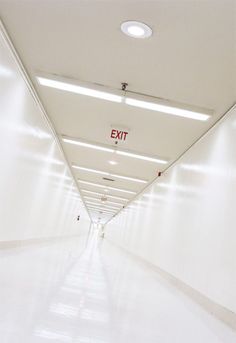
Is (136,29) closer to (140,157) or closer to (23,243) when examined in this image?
(140,157)

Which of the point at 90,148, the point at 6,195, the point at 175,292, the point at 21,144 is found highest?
the point at 90,148

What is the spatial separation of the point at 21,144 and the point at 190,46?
4.49 m

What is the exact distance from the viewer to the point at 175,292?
7.59 metres

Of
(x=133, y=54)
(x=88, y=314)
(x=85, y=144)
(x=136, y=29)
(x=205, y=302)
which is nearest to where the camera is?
(x=88, y=314)

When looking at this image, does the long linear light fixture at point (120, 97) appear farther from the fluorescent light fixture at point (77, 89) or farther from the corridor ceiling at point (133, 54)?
the corridor ceiling at point (133, 54)

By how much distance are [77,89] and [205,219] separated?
3.48 m

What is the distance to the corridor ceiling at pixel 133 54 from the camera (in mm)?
4406

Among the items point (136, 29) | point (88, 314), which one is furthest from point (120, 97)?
point (88, 314)

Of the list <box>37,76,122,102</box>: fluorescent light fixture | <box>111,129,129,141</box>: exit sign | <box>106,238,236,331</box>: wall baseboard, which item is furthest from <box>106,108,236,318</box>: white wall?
<box>37,76,122,102</box>: fluorescent light fixture

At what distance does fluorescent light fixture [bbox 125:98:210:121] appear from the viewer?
273 inches

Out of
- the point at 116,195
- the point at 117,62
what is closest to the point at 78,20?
the point at 117,62

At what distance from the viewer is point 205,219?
7012 mm

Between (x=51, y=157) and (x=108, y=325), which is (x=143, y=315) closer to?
(x=108, y=325)

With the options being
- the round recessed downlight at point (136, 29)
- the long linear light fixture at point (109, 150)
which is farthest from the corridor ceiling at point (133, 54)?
the long linear light fixture at point (109, 150)
